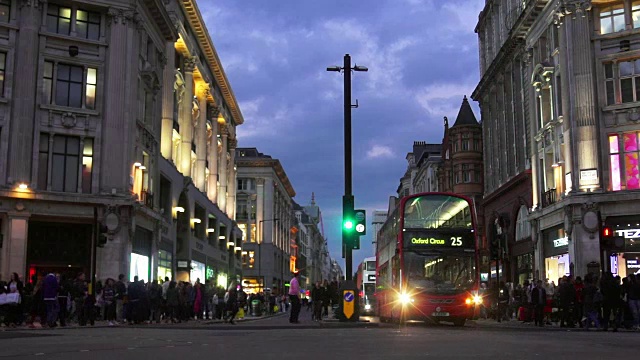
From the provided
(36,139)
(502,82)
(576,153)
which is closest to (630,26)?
(576,153)

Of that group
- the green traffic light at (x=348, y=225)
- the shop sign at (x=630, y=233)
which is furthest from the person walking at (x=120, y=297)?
the shop sign at (x=630, y=233)

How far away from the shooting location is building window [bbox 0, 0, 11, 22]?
35156 millimetres

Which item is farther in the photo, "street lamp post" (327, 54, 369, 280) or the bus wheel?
the bus wheel

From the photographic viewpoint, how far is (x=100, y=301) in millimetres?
28359

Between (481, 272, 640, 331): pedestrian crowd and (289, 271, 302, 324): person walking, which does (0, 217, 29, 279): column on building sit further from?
(481, 272, 640, 331): pedestrian crowd

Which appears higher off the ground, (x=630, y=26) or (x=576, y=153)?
(x=630, y=26)

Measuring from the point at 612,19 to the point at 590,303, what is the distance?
19.1 metres

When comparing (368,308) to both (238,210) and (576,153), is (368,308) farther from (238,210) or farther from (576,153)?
(238,210)

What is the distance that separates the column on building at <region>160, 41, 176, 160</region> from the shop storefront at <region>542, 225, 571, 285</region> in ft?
75.0

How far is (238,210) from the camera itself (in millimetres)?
101750

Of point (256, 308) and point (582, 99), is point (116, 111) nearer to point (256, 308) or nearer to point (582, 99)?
point (256, 308)

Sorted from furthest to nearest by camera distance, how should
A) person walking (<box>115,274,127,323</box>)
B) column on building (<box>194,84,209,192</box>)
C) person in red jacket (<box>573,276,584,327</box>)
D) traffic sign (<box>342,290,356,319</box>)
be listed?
column on building (<box>194,84,209,192</box>)
person walking (<box>115,274,127,323</box>)
person in red jacket (<box>573,276,584,327</box>)
traffic sign (<box>342,290,356,319</box>)

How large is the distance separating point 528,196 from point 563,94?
988 centimetres

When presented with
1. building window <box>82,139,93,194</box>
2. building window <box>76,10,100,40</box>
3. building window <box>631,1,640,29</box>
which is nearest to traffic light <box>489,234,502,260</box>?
building window <box>631,1,640,29</box>
